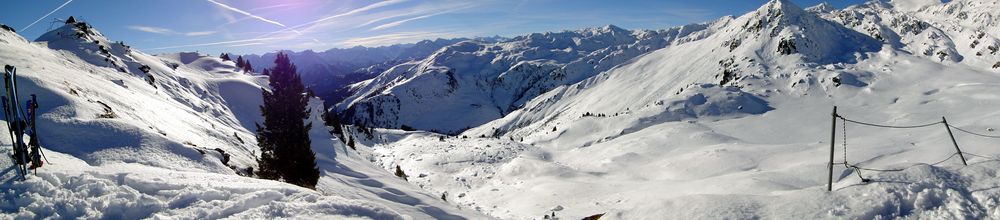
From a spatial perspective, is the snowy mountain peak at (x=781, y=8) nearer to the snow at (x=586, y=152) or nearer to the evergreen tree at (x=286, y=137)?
the snow at (x=586, y=152)

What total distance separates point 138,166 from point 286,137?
365 inches

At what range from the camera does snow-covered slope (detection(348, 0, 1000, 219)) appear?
1405 centimetres

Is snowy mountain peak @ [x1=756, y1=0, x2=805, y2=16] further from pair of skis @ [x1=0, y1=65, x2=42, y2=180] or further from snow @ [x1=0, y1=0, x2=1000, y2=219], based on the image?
pair of skis @ [x1=0, y1=65, x2=42, y2=180]

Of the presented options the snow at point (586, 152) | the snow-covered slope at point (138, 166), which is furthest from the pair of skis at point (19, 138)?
the snow at point (586, 152)

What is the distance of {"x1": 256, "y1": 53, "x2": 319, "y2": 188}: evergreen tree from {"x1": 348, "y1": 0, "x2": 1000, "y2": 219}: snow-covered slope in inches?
462

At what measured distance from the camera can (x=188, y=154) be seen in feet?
57.7

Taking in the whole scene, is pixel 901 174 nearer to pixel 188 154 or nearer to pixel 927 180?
pixel 927 180

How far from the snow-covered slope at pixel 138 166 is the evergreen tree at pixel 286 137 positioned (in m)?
1.10

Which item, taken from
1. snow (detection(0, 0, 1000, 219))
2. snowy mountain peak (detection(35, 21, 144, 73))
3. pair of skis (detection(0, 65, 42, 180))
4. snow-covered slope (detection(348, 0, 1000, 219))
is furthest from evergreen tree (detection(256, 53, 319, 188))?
snowy mountain peak (detection(35, 21, 144, 73))

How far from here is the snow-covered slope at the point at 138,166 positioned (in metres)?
9.91

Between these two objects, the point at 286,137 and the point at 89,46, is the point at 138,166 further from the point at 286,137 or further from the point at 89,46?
the point at 89,46

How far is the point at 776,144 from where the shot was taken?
44.8 m

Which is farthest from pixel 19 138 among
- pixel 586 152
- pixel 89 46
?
pixel 586 152

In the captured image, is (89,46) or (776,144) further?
(776,144)
